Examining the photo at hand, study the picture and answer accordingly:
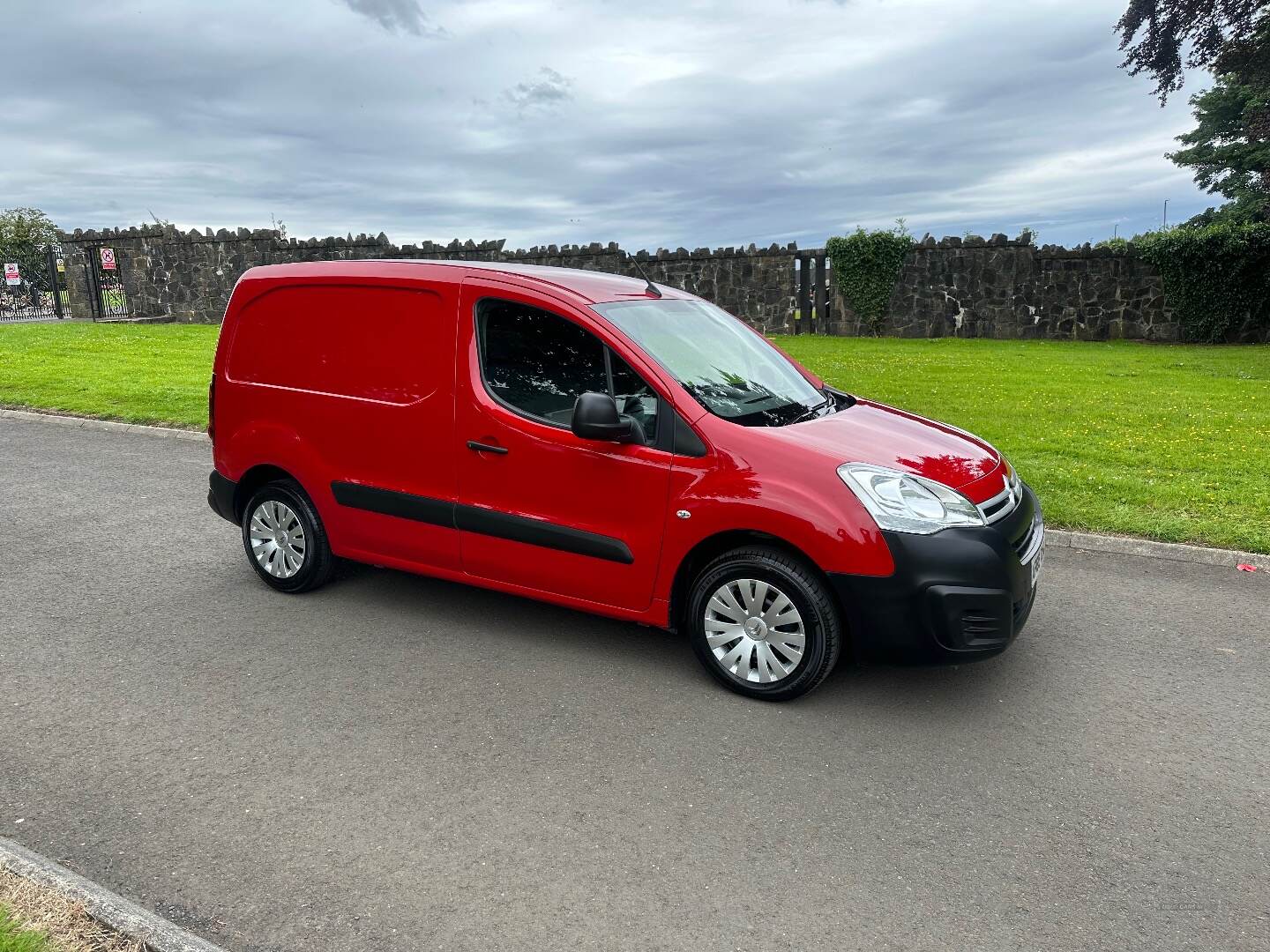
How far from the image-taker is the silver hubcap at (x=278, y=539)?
5.78 metres

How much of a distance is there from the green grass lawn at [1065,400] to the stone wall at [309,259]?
10.8 feet

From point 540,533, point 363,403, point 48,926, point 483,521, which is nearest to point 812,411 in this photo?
point 540,533

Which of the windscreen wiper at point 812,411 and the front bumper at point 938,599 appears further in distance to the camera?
the windscreen wiper at point 812,411

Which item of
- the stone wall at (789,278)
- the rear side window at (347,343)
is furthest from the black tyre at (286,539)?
the stone wall at (789,278)

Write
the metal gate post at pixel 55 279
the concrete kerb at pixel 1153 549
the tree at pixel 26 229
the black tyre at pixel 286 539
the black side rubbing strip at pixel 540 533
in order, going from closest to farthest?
the black side rubbing strip at pixel 540 533 < the black tyre at pixel 286 539 < the concrete kerb at pixel 1153 549 < the metal gate post at pixel 55 279 < the tree at pixel 26 229

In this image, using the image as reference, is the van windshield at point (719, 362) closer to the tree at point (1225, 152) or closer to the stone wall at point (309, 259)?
the stone wall at point (309, 259)

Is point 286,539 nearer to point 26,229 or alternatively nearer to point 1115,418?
point 1115,418

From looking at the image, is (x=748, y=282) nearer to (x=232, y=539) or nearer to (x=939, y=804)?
(x=232, y=539)

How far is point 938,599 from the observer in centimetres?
409

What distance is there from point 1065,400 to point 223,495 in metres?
11.0

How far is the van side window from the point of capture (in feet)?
15.5

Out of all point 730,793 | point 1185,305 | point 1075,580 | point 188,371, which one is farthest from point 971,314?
point 730,793

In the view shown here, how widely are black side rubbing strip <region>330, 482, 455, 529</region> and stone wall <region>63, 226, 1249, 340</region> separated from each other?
16879mm

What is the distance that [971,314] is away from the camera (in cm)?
2523
